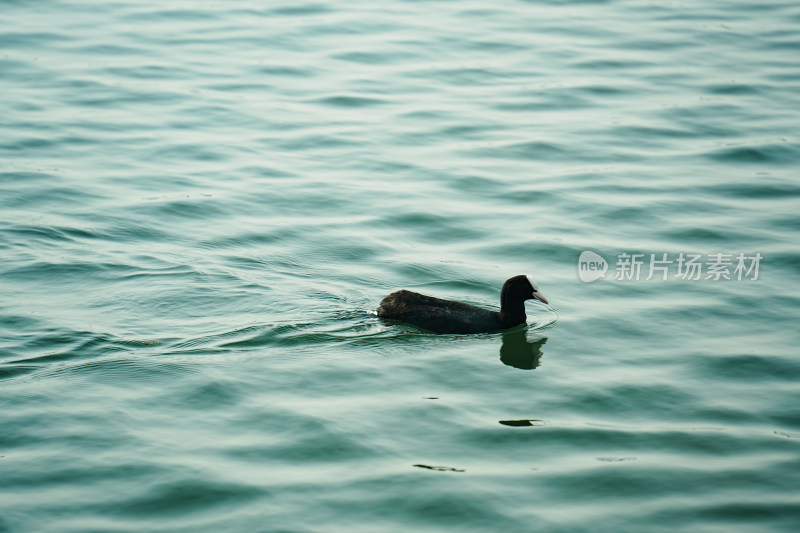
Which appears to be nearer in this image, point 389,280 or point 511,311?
point 511,311

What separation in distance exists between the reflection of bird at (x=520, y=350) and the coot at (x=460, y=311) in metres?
0.13

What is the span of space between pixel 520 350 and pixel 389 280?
2.21 m

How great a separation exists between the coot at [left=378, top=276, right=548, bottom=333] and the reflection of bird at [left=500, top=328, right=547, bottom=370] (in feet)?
0.43

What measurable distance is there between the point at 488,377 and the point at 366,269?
304 centimetres

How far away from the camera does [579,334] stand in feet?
40.1

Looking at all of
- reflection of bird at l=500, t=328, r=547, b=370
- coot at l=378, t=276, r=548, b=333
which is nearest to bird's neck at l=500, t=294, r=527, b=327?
coot at l=378, t=276, r=548, b=333

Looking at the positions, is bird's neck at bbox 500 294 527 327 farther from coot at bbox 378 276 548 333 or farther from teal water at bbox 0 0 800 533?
teal water at bbox 0 0 800 533

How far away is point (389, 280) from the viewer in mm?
13398

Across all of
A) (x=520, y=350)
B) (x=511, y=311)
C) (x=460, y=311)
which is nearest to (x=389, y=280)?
(x=460, y=311)

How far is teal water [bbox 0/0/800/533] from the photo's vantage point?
9.10 metres

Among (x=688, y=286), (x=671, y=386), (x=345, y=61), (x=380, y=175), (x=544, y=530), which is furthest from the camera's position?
(x=345, y=61)

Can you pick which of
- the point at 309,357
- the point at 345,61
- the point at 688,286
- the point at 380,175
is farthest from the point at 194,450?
the point at 345,61

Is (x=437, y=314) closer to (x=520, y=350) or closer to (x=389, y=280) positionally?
(x=520, y=350)

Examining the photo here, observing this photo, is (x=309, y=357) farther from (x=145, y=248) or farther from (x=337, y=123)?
(x=337, y=123)
